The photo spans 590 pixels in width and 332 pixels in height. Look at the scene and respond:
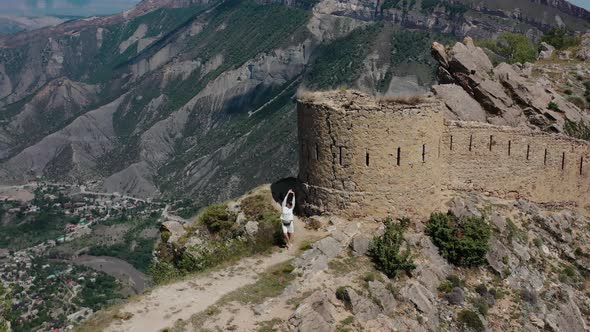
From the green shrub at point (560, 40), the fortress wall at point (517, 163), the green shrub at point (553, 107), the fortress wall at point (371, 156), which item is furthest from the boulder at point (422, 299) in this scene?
the green shrub at point (560, 40)

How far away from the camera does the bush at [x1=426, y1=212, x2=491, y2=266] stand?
1085 inches

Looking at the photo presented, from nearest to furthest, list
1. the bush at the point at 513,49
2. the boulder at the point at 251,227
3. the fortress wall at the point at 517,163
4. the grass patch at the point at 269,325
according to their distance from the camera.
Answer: the grass patch at the point at 269,325 < the boulder at the point at 251,227 < the fortress wall at the point at 517,163 < the bush at the point at 513,49

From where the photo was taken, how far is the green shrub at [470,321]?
24.6m

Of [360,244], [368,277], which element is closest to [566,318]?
[360,244]

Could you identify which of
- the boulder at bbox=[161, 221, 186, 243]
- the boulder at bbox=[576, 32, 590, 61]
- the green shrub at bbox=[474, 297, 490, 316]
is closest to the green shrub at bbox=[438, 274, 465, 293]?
the green shrub at bbox=[474, 297, 490, 316]

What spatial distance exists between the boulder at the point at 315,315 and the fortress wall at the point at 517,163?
41.5 ft

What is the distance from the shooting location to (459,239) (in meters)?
27.7

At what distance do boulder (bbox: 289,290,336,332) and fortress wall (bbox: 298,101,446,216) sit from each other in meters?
6.31

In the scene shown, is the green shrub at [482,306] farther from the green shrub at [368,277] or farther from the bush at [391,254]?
the green shrub at [368,277]

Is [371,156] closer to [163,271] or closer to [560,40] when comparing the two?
[163,271]

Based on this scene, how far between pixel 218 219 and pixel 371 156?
985 cm

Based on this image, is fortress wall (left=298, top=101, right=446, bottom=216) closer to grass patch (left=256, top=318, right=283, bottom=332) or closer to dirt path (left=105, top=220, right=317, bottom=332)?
dirt path (left=105, top=220, right=317, bottom=332)

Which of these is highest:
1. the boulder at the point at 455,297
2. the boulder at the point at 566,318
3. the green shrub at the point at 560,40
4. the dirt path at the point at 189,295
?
the green shrub at the point at 560,40

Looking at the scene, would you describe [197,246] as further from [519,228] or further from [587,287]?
[587,287]
